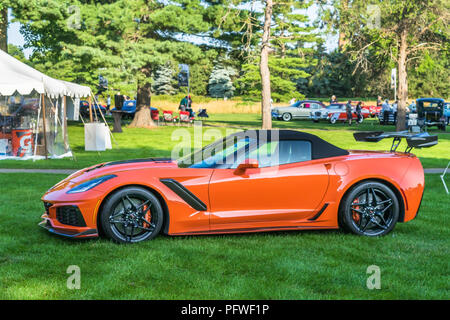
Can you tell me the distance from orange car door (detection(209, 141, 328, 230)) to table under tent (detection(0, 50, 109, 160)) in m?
9.70

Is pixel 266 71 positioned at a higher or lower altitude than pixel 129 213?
higher

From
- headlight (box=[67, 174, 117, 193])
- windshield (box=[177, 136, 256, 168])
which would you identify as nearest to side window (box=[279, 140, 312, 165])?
windshield (box=[177, 136, 256, 168])

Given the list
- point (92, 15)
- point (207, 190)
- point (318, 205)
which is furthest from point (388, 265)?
point (92, 15)

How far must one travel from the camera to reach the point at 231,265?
207 inches

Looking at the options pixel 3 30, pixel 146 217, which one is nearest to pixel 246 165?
pixel 146 217

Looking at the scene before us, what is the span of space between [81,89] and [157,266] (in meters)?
14.0

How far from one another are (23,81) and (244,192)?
10050mm

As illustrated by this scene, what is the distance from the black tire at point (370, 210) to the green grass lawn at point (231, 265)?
0.49 ft

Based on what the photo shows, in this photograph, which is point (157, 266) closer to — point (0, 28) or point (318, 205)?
point (318, 205)

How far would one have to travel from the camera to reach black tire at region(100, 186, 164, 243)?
595 cm

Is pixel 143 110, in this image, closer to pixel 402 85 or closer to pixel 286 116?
pixel 286 116

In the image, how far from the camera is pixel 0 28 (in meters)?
27.3
